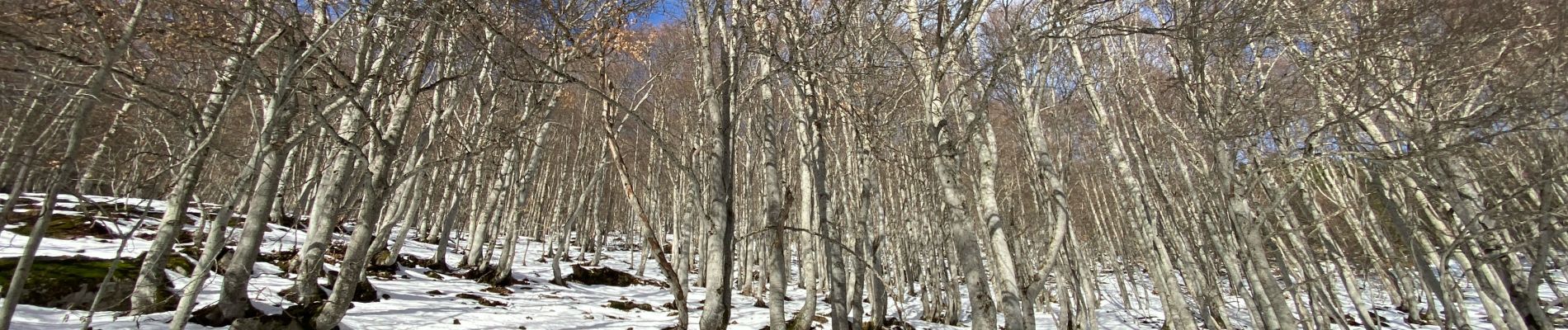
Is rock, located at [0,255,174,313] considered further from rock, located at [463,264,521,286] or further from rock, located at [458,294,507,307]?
rock, located at [463,264,521,286]

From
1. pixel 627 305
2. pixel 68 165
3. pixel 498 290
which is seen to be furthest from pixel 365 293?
pixel 68 165

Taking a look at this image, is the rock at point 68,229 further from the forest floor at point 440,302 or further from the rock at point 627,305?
the rock at point 627,305

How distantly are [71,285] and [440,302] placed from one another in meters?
3.07

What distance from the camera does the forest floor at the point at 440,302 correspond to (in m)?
4.58

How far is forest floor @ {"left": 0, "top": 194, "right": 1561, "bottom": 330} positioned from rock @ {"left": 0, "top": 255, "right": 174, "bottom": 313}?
8 centimetres

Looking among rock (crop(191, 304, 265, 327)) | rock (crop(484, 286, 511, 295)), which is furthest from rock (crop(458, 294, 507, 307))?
rock (crop(191, 304, 265, 327))

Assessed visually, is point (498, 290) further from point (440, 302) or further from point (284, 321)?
point (284, 321)

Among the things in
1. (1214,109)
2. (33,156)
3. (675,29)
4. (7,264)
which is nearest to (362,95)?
(33,156)

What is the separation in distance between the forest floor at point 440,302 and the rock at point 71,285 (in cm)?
8

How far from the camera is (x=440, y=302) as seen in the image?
7.34m

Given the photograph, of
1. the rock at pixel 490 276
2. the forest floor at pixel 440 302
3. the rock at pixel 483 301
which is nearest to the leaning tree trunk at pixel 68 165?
the forest floor at pixel 440 302

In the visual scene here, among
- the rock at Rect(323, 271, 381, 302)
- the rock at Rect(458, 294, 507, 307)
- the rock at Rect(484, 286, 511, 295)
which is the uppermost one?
the rock at Rect(323, 271, 381, 302)

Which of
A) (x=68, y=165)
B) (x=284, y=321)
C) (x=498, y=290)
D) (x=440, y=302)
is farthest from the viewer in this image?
(x=498, y=290)

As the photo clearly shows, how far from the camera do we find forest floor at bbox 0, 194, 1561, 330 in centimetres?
458
